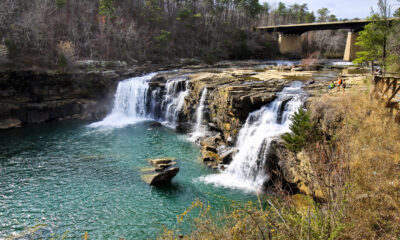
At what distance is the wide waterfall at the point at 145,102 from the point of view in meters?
30.0

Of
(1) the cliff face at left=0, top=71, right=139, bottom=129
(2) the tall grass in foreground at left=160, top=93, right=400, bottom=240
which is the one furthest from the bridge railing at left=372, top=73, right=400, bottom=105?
(1) the cliff face at left=0, top=71, right=139, bottom=129

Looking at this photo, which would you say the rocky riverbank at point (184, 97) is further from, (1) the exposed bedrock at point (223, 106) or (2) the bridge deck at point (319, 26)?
(2) the bridge deck at point (319, 26)

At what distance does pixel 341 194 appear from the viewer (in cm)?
710

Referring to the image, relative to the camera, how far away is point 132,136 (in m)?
26.0

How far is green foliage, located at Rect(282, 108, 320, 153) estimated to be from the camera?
15.4 m

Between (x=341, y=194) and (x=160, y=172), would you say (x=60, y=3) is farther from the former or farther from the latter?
(x=341, y=194)

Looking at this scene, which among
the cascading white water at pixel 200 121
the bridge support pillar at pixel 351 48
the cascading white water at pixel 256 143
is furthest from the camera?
the bridge support pillar at pixel 351 48

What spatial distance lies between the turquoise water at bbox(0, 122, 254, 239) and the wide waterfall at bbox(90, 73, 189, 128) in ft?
14.0

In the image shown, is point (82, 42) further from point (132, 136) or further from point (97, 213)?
point (97, 213)

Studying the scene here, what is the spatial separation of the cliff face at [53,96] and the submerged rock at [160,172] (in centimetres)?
1597

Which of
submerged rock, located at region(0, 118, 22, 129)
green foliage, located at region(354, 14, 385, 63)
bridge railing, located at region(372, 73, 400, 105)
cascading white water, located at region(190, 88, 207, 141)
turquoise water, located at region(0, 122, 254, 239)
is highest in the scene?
green foliage, located at region(354, 14, 385, 63)

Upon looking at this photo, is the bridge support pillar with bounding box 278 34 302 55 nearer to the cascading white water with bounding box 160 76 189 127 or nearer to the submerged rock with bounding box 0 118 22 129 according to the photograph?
the cascading white water with bounding box 160 76 189 127

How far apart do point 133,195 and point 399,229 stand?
12.2 meters

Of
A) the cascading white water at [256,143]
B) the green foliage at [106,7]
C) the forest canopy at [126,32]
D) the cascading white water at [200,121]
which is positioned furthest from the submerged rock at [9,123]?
the green foliage at [106,7]
